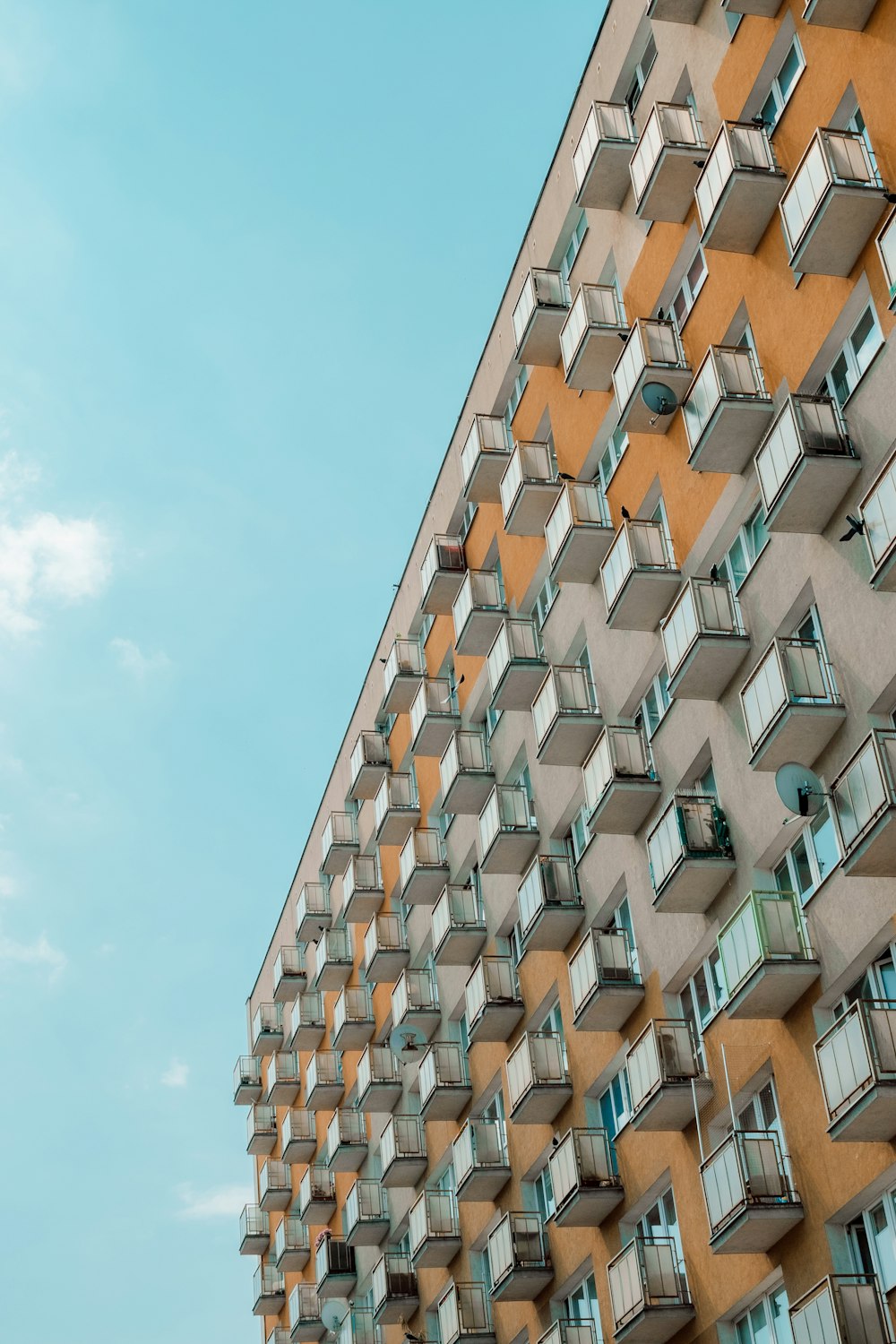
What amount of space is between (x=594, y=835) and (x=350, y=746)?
22024 mm

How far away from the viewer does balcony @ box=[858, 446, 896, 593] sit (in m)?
20.8

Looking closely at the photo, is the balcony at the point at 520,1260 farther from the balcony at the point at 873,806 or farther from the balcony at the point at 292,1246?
the balcony at the point at 292,1246

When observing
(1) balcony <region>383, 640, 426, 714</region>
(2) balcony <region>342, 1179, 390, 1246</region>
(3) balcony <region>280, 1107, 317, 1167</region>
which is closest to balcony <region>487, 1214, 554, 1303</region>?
(2) balcony <region>342, 1179, 390, 1246</region>

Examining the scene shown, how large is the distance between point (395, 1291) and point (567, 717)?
659 inches

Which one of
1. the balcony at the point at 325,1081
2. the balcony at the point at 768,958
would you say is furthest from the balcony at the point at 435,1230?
the balcony at the point at 768,958

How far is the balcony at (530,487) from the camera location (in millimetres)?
34656

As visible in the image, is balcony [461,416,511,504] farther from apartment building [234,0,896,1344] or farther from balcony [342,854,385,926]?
balcony [342,854,385,926]

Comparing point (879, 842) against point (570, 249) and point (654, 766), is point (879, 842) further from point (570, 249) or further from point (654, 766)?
point (570, 249)

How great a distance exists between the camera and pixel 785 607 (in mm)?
24812

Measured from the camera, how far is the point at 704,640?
84.7 ft

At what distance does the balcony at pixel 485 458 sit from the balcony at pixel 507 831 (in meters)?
7.13

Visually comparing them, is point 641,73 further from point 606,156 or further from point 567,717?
point 567,717

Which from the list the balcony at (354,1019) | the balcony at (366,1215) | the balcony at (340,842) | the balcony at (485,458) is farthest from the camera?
the balcony at (340,842)

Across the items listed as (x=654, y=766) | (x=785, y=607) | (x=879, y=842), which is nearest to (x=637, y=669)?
(x=654, y=766)
